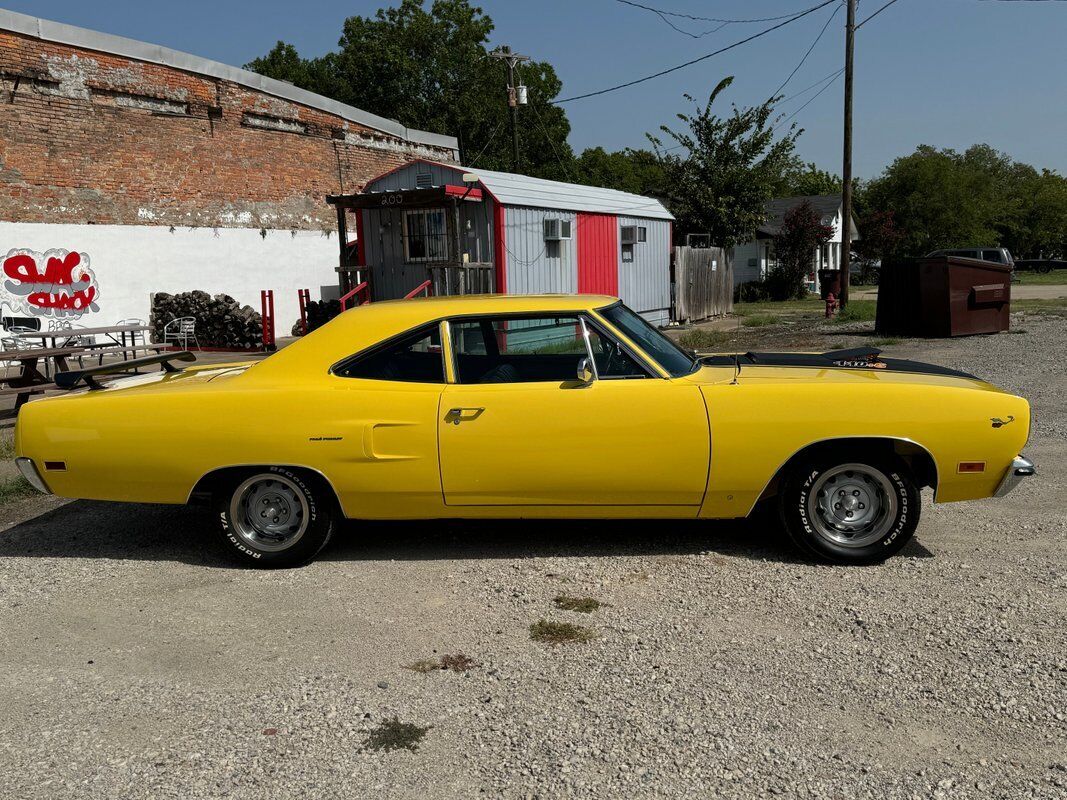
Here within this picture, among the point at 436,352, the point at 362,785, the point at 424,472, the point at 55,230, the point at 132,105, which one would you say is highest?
the point at 132,105

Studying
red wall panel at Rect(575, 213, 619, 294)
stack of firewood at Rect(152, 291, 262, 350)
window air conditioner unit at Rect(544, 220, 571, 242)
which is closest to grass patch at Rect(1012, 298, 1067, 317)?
red wall panel at Rect(575, 213, 619, 294)

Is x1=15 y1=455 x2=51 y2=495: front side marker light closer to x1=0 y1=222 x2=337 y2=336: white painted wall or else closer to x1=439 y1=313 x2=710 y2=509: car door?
x1=439 y1=313 x2=710 y2=509: car door

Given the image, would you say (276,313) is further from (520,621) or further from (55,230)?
(520,621)

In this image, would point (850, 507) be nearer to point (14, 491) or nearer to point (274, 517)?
point (274, 517)

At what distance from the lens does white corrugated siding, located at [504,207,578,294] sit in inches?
614

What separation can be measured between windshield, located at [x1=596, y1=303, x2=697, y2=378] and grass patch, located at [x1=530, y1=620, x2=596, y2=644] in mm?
1479

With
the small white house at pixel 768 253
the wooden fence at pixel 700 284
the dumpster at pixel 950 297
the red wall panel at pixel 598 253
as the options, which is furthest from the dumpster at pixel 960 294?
the small white house at pixel 768 253

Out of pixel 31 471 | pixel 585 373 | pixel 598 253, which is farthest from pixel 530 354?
pixel 598 253

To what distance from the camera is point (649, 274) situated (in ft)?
68.3

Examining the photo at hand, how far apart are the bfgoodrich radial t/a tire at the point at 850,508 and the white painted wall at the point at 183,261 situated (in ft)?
50.5

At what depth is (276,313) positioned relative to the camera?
20891 mm

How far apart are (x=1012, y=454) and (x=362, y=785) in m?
3.55

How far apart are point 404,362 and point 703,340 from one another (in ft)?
44.3

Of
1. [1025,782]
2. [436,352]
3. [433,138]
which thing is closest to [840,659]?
[1025,782]
